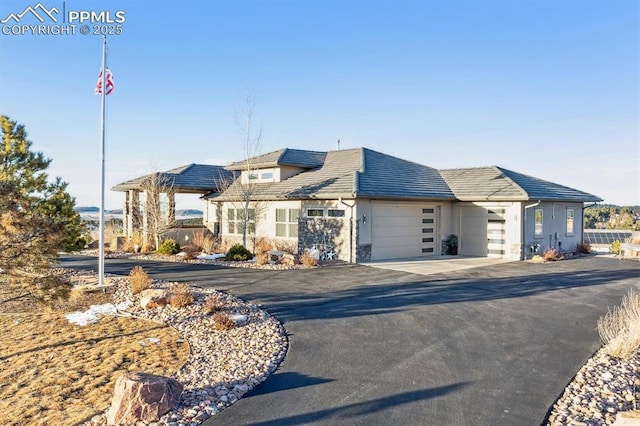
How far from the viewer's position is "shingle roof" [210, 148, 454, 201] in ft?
55.1

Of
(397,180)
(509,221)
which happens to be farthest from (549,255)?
(397,180)

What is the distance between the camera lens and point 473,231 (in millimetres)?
18953

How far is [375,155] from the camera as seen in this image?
2078 cm

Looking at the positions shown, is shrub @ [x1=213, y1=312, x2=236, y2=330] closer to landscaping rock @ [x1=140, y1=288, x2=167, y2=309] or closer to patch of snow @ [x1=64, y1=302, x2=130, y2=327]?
landscaping rock @ [x1=140, y1=288, x2=167, y2=309]

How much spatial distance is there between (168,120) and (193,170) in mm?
7671

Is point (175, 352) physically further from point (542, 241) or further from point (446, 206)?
point (542, 241)

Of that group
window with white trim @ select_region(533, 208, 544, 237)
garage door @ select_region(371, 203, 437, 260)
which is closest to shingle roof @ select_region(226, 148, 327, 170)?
garage door @ select_region(371, 203, 437, 260)

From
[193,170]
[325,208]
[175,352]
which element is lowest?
[175,352]

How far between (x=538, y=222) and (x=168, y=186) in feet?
63.3

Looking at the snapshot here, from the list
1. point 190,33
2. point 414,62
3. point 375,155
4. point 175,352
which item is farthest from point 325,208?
point 175,352

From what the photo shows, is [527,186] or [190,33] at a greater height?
[190,33]

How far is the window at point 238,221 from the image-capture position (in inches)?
776

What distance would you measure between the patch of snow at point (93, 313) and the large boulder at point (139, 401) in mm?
4983

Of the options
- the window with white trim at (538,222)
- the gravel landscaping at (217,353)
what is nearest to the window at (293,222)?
the gravel landscaping at (217,353)
